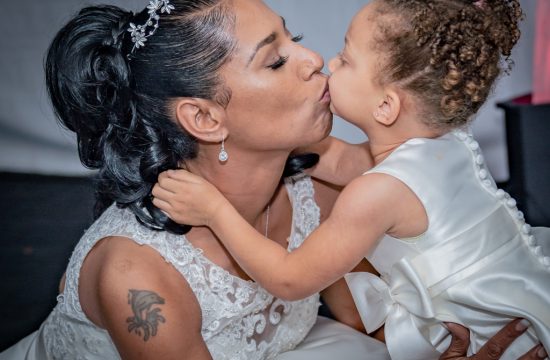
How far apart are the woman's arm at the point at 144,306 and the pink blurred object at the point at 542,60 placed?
240 centimetres

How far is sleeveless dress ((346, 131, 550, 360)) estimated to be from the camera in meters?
1.79

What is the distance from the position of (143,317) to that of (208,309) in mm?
220

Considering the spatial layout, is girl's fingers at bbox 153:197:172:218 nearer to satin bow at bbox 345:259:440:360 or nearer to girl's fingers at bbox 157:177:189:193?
girl's fingers at bbox 157:177:189:193

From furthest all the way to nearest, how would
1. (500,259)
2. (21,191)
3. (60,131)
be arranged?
(60,131) < (21,191) < (500,259)

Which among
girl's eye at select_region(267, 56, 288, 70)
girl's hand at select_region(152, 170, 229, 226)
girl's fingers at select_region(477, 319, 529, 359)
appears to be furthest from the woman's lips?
girl's fingers at select_region(477, 319, 529, 359)

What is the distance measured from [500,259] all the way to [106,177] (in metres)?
1.06

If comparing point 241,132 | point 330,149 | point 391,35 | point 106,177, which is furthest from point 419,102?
point 106,177

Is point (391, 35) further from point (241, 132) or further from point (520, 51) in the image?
point (520, 51)

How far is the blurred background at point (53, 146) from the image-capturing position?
9.42 feet

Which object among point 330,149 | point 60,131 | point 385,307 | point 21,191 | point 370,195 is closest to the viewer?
point 370,195

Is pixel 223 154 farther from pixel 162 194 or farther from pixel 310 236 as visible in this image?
pixel 310 236

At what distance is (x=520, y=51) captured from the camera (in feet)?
12.9

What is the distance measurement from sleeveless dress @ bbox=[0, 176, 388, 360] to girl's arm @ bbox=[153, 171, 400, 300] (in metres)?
0.15

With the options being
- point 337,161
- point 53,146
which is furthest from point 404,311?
point 53,146
